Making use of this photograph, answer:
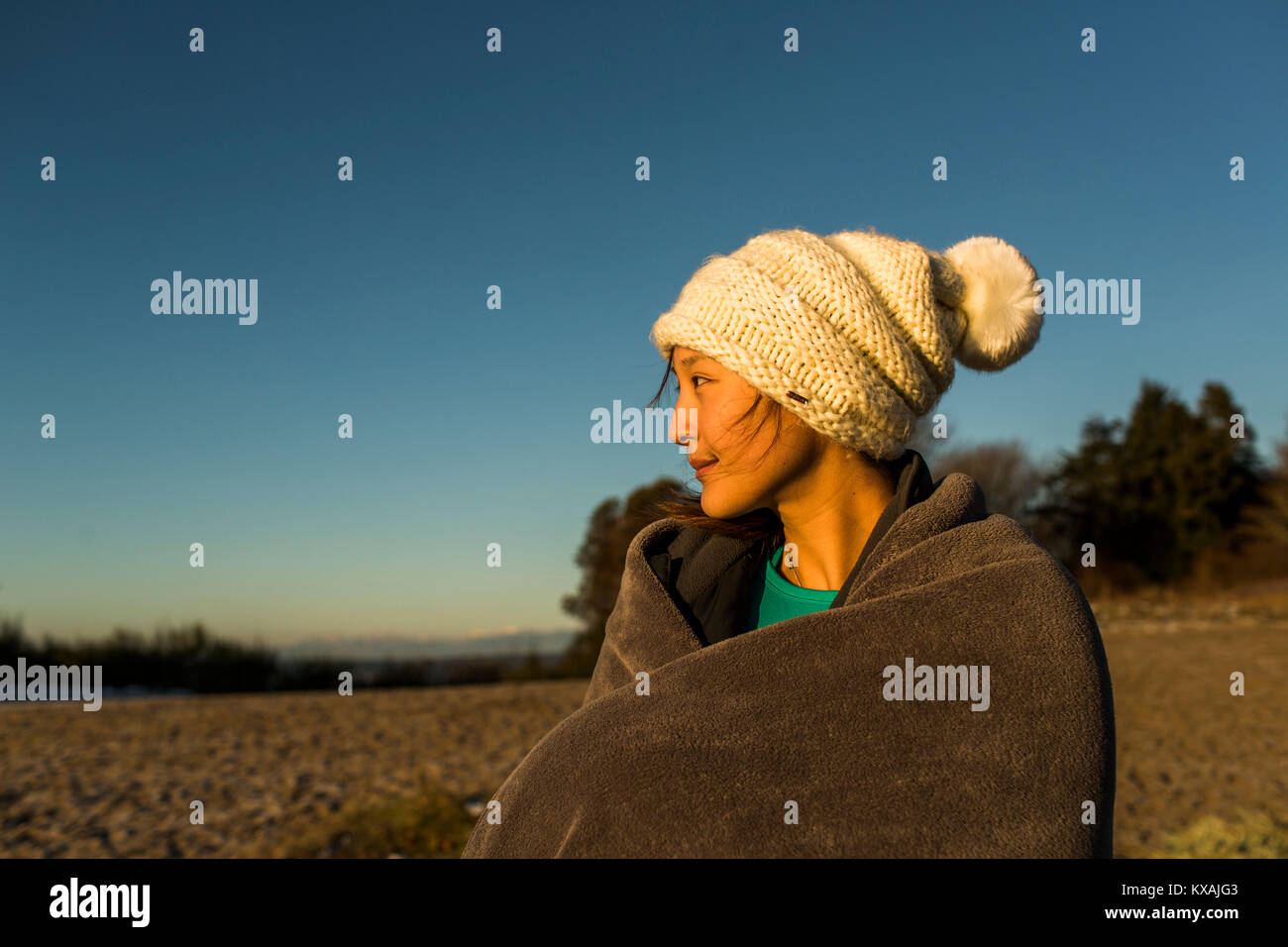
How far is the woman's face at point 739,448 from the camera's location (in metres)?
1.94

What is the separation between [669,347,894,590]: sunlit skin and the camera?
1940 millimetres

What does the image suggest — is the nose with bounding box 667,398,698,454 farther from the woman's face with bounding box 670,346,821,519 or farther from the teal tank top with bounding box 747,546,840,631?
the teal tank top with bounding box 747,546,840,631

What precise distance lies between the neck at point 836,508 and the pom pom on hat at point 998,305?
0.41 meters

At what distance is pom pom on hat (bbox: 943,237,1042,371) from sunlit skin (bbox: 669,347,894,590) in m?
0.42

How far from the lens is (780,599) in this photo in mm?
2088

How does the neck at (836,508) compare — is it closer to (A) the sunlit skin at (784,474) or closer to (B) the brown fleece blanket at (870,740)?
(A) the sunlit skin at (784,474)

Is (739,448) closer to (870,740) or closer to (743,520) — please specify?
(743,520)

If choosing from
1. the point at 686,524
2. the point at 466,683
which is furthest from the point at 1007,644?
the point at 466,683

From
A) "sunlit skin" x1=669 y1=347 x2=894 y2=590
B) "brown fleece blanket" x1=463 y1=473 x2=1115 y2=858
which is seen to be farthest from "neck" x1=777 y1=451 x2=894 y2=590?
"brown fleece blanket" x1=463 y1=473 x2=1115 y2=858

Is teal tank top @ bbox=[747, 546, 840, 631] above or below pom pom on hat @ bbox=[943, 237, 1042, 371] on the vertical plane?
below

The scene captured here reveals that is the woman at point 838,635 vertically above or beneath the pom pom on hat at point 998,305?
beneath

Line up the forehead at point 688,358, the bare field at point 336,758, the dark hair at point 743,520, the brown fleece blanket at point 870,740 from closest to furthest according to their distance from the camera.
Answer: the brown fleece blanket at point 870,740 → the forehead at point 688,358 → the dark hair at point 743,520 → the bare field at point 336,758

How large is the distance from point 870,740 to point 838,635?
7.7 inches
